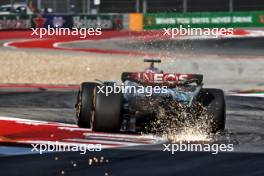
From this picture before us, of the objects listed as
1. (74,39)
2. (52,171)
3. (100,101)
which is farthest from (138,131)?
(74,39)

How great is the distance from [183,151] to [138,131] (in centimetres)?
185

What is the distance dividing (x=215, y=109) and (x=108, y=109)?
1.58m

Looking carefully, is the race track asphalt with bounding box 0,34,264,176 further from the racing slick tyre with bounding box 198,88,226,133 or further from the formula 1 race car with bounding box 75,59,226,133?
the formula 1 race car with bounding box 75,59,226,133

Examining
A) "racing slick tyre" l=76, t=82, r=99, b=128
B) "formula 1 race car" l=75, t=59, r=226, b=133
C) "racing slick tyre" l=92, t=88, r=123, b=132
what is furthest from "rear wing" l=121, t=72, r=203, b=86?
"racing slick tyre" l=92, t=88, r=123, b=132

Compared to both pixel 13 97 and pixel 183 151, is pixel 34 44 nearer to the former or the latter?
pixel 13 97

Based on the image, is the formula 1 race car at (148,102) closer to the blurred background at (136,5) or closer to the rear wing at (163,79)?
the rear wing at (163,79)

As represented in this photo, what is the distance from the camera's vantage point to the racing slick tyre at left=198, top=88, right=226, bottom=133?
9656 mm

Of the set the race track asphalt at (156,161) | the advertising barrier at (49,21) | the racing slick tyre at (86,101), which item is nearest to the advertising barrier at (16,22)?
the advertising barrier at (49,21)

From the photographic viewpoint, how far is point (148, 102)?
370 inches

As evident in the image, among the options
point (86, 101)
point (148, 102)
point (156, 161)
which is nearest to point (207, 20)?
point (86, 101)

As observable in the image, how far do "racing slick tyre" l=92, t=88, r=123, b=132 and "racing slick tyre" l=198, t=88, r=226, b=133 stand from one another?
1299 millimetres

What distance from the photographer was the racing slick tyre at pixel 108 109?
30.0 feet

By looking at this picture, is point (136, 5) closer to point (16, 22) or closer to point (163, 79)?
point (16, 22)

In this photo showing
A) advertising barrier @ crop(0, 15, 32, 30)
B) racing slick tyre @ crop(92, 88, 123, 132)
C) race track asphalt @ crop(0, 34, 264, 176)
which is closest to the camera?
race track asphalt @ crop(0, 34, 264, 176)
